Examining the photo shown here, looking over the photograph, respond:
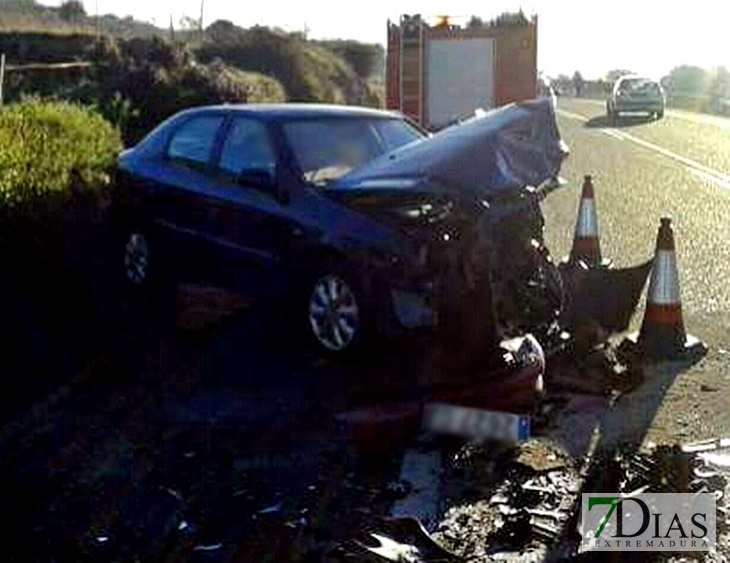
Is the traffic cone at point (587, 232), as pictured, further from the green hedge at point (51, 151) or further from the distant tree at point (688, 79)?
the distant tree at point (688, 79)

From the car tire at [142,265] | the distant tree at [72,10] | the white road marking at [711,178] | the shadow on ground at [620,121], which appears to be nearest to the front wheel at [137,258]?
the car tire at [142,265]

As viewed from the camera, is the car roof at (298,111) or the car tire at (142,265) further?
the car tire at (142,265)

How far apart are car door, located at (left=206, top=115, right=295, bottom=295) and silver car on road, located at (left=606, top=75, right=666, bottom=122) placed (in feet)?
109

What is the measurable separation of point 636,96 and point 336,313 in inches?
1362

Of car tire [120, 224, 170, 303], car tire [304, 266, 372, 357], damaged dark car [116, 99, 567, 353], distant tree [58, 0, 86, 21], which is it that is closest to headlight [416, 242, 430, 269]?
damaged dark car [116, 99, 567, 353]

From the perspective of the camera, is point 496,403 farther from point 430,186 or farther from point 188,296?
point 188,296

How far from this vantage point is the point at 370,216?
6.59 meters

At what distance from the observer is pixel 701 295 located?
8977 millimetres

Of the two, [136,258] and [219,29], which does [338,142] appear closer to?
[136,258]

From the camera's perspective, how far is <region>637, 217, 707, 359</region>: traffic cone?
7020 mm

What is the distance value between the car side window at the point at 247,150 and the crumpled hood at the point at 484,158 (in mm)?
642

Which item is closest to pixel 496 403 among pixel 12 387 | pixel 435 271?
pixel 435 271

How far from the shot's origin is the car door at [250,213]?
7.19 metres

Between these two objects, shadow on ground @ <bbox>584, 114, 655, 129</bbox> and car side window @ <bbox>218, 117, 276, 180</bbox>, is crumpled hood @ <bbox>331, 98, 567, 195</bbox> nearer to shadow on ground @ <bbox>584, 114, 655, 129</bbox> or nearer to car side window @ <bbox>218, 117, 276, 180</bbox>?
car side window @ <bbox>218, 117, 276, 180</bbox>
